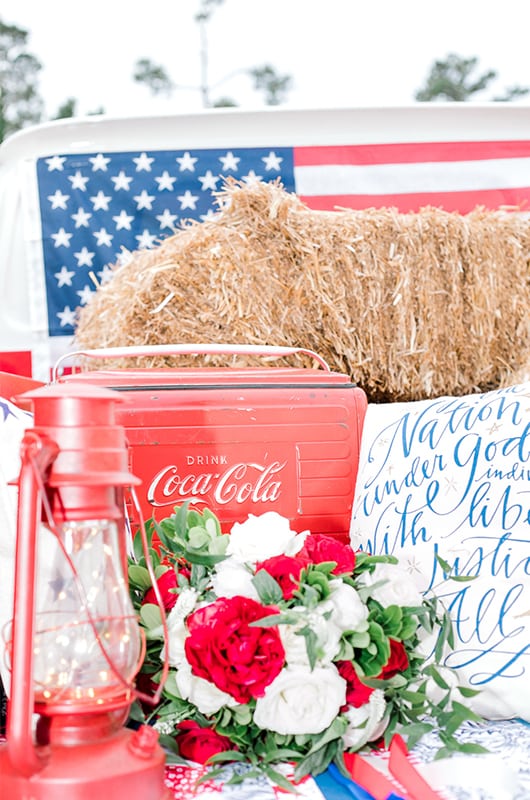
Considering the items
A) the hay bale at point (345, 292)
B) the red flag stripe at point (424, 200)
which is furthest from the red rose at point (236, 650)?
the red flag stripe at point (424, 200)

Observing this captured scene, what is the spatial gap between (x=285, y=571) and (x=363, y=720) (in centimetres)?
16

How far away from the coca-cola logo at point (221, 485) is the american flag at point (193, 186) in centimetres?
107

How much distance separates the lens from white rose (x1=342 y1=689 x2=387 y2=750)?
761mm

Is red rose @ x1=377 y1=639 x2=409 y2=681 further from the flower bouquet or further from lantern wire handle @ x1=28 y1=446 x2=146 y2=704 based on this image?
lantern wire handle @ x1=28 y1=446 x2=146 y2=704

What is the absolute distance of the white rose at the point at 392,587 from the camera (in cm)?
81

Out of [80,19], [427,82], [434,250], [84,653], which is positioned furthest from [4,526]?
[427,82]

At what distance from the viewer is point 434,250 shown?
71.5 inches

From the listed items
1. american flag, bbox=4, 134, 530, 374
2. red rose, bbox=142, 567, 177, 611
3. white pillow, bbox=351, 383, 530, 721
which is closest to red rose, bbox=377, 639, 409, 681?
white pillow, bbox=351, 383, 530, 721

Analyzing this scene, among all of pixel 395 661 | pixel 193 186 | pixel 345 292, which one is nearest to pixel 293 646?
pixel 395 661

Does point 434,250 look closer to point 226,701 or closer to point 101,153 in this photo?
point 101,153

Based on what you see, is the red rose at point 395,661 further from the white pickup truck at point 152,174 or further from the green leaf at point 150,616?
the white pickup truck at point 152,174

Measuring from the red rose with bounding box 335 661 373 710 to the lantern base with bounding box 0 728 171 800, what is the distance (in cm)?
20

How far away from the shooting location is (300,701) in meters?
0.72

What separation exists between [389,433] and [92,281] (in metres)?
1.21
